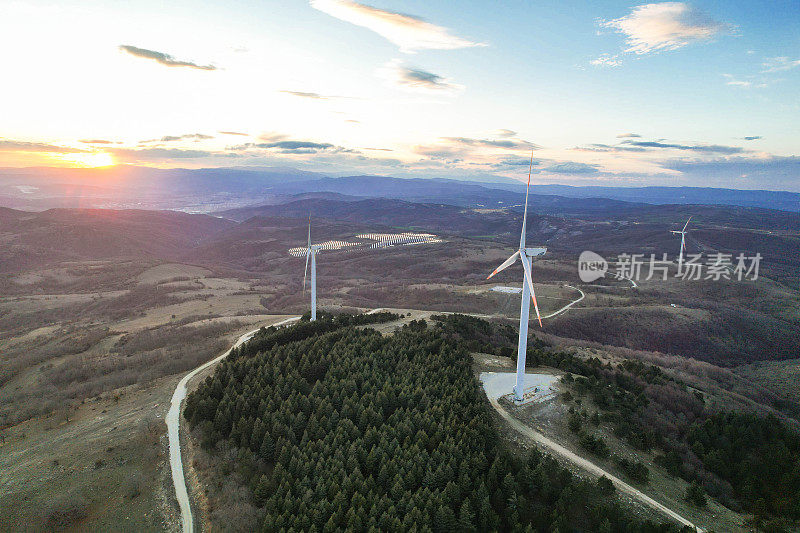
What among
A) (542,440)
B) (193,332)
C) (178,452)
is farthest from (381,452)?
(193,332)

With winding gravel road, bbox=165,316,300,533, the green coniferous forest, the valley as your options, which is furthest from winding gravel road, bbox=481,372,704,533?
winding gravel road, bbox=165,316,300,533

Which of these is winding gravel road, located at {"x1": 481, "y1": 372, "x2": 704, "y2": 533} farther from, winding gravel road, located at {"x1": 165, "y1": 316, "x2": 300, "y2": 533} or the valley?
winding gravel road, located at {"x1": 165, "y1": 316, "x2": 300, "y2": 533}

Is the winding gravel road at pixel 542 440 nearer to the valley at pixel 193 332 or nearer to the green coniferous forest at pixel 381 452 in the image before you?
the valley at pixel 193 332

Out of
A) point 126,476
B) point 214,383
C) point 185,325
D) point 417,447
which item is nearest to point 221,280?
point 185,325

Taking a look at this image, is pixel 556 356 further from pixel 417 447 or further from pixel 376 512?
pixel 376 512

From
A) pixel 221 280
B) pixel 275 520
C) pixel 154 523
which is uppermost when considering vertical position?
pixel 275 520

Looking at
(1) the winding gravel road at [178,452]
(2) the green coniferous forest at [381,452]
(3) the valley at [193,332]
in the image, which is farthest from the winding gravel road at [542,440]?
(1) the winding gravel road at [178,452]
